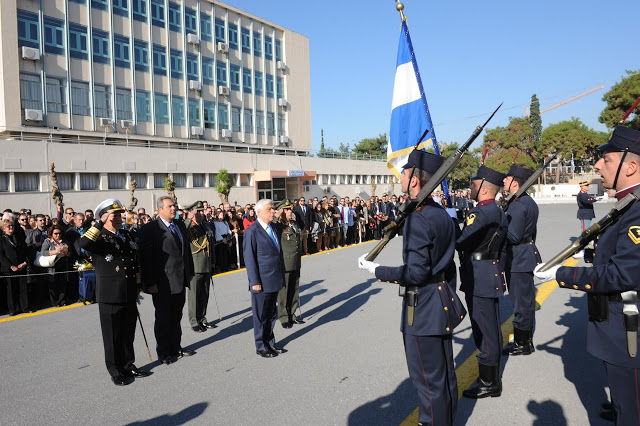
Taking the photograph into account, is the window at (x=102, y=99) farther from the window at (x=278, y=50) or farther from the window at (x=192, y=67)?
the window at (x=278, y=50)

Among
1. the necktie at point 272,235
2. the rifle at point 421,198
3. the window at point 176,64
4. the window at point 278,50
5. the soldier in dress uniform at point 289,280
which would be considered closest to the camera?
the rifle at point 421,198

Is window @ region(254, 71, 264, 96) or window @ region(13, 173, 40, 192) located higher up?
window @ region(254, 71, 264, 96)

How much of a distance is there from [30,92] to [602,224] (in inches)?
1151

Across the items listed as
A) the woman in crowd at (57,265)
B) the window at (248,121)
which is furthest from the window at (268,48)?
Answer: the woman in crowd at (57,265)

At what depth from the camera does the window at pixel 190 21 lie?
34344 millimetres

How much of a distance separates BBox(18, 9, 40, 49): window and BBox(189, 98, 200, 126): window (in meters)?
11.2

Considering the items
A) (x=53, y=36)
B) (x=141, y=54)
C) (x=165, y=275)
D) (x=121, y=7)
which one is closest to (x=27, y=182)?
(x=53, y=36)

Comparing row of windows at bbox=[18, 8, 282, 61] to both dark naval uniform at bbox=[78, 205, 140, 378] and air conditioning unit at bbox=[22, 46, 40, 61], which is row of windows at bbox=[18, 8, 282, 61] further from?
dark naval uniform at bbox=[78, 205, 140, 378]

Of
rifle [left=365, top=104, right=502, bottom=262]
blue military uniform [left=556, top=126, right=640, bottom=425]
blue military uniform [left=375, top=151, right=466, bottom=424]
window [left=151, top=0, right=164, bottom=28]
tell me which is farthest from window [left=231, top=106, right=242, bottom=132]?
blue military uniform [left=556, top=126, right=640, bottom=425]

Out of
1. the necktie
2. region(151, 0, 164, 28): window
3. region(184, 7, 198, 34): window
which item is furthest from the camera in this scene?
region(184, 7, 198, 34): window

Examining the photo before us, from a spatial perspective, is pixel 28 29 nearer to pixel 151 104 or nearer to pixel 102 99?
pixel 102 99

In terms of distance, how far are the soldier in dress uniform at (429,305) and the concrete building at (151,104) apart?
23.1 metres

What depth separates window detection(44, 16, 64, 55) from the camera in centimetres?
2552

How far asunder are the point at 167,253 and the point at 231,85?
34.9 metres
